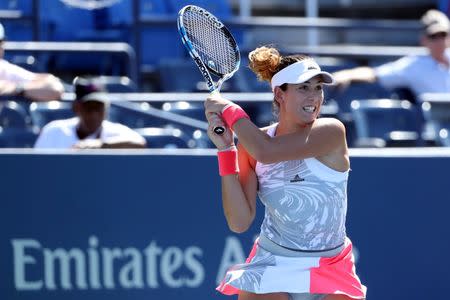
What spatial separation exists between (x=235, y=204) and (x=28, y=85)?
3616 mm

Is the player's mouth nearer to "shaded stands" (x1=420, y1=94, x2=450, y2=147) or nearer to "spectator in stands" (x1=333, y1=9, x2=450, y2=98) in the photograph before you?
"shaded stands" (x1=420, y1=94, x2=450, y2=147)

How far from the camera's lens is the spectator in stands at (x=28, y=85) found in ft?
24.1

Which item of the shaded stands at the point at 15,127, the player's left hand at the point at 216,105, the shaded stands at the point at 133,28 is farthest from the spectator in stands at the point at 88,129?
the player's left hand at the point at 216,105

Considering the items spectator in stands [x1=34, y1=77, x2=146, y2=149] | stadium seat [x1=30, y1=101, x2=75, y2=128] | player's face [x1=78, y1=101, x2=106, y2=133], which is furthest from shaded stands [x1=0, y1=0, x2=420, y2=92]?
player's face [x1=78, y1=101, x2=106, y2=133]

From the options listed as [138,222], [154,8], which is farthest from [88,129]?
[154,8]

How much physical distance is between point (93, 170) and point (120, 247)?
42cm

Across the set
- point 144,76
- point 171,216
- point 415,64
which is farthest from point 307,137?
point 144,76

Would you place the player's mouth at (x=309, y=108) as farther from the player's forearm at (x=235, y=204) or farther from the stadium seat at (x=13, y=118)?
the stadium seat at (x=13, y=118)

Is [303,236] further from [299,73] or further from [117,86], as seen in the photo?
[117,86]

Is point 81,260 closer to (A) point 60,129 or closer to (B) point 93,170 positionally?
(B) point 93,170

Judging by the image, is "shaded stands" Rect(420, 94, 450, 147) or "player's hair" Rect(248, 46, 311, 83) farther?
"shaded stands" Rect(420, 94, 450, 147)

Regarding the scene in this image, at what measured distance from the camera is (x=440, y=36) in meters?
8.34

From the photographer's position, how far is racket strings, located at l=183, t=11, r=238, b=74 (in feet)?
14.1

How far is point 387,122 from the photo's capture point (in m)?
7.62
